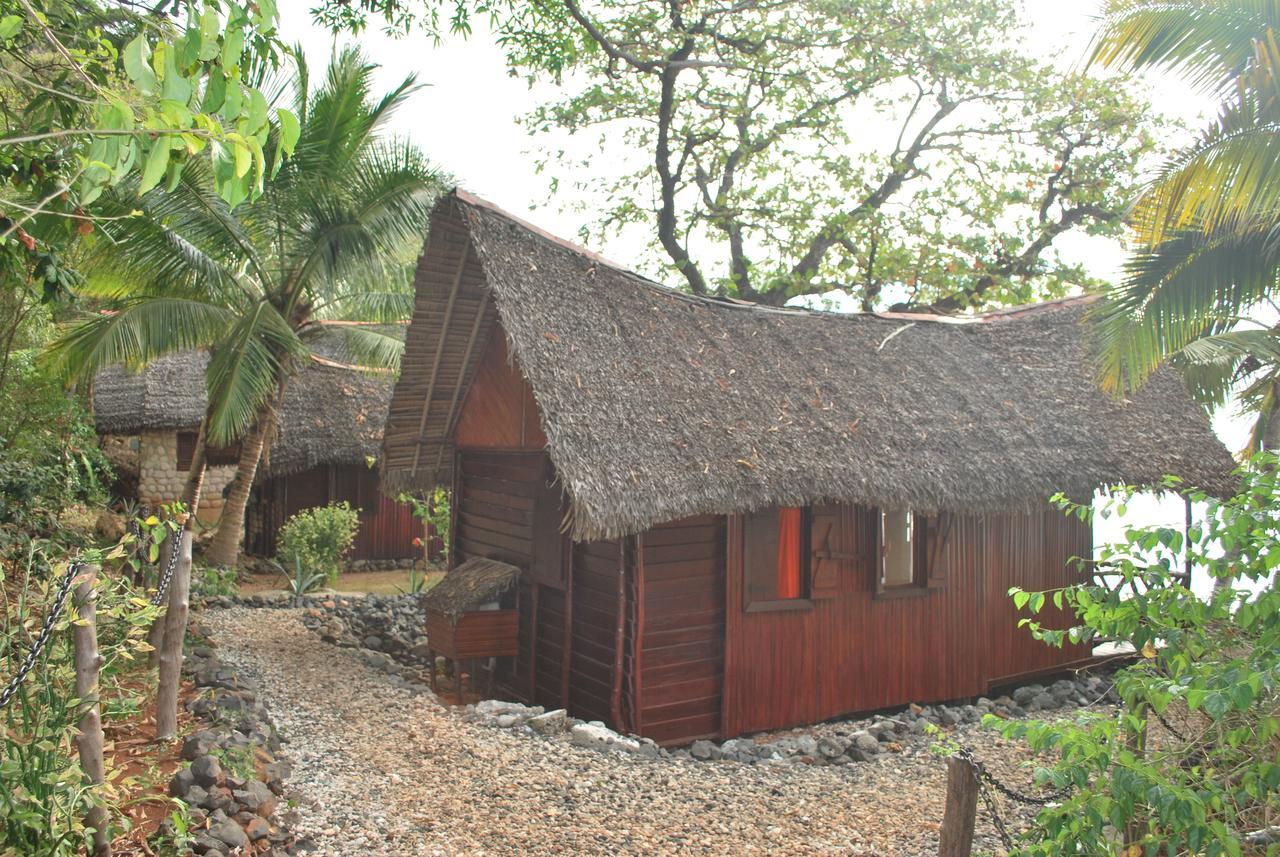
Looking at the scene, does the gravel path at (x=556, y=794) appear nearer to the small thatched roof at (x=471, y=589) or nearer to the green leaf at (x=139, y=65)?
the small thatched roof at (x=471, y=589)

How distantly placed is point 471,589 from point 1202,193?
6.41 meters

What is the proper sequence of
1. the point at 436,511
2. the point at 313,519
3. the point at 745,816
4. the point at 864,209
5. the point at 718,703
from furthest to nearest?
the point at 864,209 → the point at 436,511 → the point at 313,519 → the point at 718,703 → the point at 745,816

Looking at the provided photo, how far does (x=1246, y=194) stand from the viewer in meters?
5.95

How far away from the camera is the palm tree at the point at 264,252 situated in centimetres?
1127

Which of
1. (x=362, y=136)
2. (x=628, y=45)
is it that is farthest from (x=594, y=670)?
(x=628, y=45)

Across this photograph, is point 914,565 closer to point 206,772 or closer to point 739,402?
point 739,402

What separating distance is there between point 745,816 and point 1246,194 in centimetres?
493

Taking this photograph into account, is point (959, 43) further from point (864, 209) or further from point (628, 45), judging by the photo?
point (628, 45)

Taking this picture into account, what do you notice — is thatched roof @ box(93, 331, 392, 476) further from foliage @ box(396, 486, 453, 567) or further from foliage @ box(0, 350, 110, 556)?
foliage @ box(0, 350, 110, 556)

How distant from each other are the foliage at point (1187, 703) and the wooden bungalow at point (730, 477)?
3.62 metres

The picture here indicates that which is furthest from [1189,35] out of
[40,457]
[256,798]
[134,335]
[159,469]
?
[159,469]

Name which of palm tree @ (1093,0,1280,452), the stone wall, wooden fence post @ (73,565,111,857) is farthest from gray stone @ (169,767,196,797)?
the stone wall

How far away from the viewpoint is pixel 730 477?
740cm

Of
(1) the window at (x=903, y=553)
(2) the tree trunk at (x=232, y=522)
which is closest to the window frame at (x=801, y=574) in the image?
(1) the window at (x=903, y=553)
